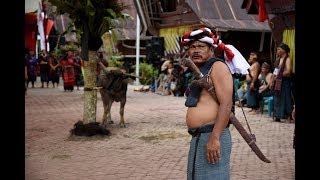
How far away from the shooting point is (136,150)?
7781 millimetres

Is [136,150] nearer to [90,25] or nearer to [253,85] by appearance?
[90,25]

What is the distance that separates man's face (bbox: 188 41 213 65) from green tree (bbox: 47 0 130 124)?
219 inches

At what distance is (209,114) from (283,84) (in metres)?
7.48

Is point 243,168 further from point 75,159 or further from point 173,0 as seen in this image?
point 173,0

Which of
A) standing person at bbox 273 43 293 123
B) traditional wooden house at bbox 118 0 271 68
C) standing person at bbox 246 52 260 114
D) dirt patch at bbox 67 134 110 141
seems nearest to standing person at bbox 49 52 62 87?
traditional wooden house at bbox 118 0 271 68

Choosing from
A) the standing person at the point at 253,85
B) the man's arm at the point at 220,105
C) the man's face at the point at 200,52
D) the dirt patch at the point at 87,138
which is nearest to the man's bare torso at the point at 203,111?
the man's arm at the point at 220,105

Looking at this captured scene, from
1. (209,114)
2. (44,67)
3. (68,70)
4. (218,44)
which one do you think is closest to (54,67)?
(44,67)

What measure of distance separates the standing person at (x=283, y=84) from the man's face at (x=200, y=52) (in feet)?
23.1

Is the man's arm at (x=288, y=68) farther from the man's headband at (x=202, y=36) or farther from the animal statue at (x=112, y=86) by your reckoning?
the man's headband at (x=202, y=36)

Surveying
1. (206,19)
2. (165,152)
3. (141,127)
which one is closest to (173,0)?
(206,19)

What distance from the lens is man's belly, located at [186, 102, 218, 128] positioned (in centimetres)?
370

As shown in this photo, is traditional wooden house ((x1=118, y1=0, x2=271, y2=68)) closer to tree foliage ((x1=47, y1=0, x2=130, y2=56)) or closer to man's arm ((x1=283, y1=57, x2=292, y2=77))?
man's arm ((x1=283, y1=57, x2=292, y2=77))
